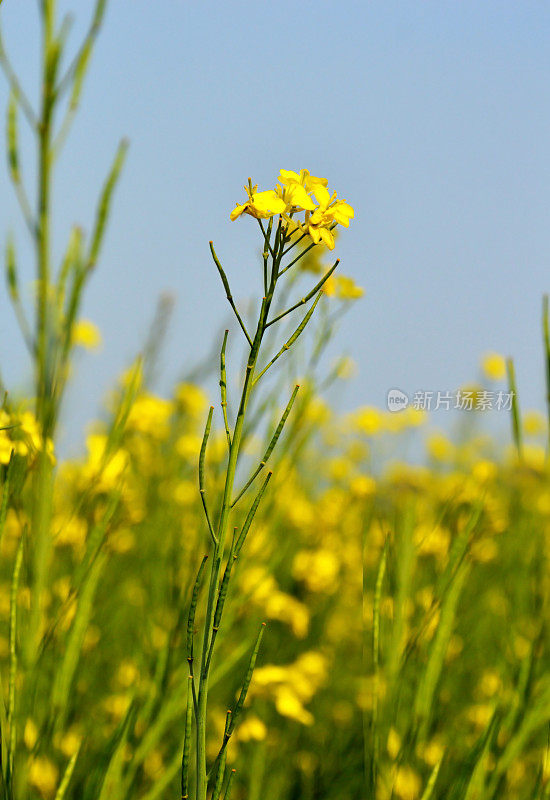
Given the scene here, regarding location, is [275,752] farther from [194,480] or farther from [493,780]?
[493,780]

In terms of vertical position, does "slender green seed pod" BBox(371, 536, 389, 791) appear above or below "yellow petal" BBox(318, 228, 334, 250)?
below

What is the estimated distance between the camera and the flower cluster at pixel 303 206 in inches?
19.3

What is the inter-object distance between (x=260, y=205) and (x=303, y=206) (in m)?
0.03

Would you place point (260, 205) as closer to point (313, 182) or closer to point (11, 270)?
point (313, 182)

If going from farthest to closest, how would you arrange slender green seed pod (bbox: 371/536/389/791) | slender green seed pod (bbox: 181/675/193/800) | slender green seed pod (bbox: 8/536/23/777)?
slender green seed pod (bbox: 371/536/389/791) < slender green seed pod (bbox: 8/536/23/777) < slender green seed pod (bbox: 181/675/193/800)

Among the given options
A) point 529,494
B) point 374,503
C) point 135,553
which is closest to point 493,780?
point 374,503

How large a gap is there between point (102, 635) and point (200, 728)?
1144 millimetres

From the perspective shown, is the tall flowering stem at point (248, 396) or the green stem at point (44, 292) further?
the green stem at point (44, 292)

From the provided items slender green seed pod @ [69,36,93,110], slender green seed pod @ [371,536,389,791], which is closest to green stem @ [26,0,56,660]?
slender green seed pod @ [69,36,93,110]

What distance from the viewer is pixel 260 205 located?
1.58 ft

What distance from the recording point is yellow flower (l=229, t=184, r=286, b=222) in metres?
0.48

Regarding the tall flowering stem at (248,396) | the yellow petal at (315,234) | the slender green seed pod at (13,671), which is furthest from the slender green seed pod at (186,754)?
the yellow petal at (315,234)

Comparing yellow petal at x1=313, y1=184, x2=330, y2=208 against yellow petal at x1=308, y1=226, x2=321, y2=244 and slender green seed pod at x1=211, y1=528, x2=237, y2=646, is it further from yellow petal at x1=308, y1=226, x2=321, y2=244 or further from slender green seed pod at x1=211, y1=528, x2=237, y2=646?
slender green seed pod at x1=211, y1=528, x2=237, y2=646

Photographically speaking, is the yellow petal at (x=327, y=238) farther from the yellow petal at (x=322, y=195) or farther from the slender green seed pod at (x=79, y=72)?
the slender green seed pod at (x=79, y=72)
